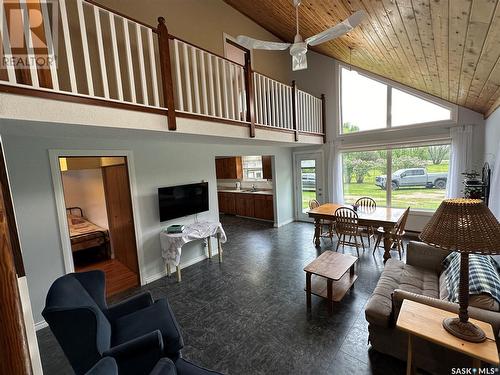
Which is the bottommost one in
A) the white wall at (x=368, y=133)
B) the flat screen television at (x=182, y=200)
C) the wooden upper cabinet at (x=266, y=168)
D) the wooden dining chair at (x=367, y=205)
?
the wooden dining chair at (x=367, y=205)

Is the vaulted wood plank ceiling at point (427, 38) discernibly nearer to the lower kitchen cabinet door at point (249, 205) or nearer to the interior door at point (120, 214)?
the interior door at point (120, 214)

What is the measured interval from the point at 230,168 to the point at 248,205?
163 cm

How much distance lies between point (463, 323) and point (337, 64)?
5.83 metres

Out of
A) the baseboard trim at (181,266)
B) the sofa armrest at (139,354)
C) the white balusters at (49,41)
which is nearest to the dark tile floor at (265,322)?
the baseboard trim at (181,266)

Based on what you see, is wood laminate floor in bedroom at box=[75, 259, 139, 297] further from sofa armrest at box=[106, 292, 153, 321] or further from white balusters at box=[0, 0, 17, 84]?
white balusters at box=[0, 0, 17, 84]

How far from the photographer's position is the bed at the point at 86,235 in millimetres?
4321

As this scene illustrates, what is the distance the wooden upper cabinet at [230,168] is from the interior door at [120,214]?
13.0 feet

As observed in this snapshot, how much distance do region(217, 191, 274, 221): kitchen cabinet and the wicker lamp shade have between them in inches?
218

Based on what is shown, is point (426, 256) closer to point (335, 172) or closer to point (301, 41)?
point (301, 41)

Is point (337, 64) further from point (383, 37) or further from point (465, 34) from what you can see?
point (465, 34)

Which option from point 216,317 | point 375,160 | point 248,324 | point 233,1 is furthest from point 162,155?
point 375,160

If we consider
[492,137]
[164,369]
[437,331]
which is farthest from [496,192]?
[164,369]

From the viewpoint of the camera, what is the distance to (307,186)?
6.82 metres

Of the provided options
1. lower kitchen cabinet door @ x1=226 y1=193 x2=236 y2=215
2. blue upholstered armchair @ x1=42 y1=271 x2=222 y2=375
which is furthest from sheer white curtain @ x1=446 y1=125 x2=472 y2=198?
lower kitchen cabinet door @ x1=226 y1=193 x2=236 y2=215
